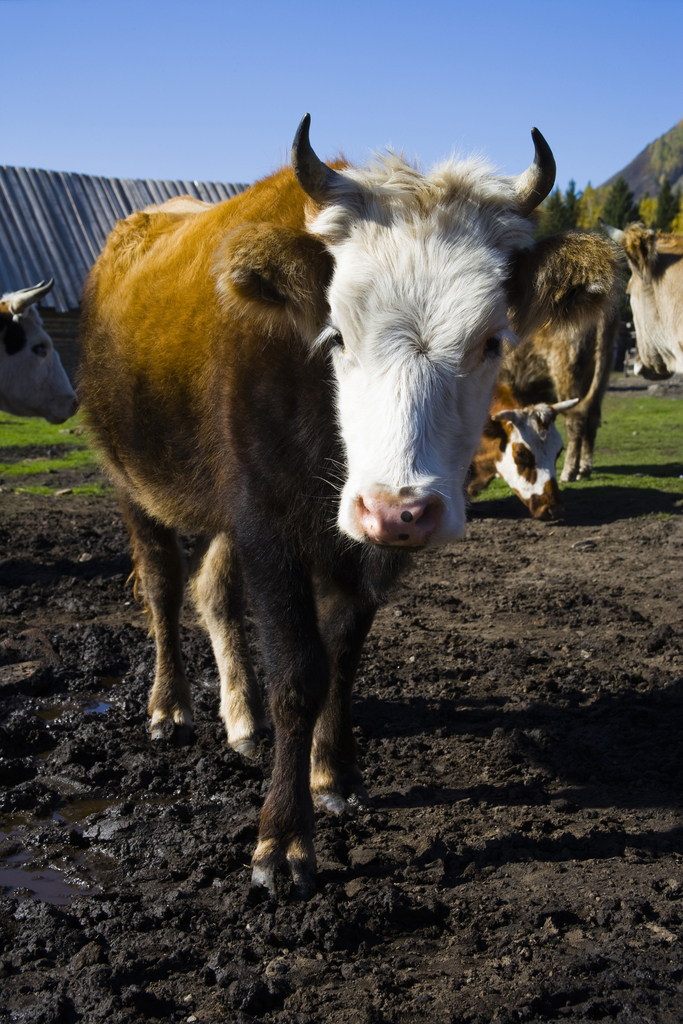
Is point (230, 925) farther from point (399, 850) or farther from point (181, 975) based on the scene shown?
point (399, 850)

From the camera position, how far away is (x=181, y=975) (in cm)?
214

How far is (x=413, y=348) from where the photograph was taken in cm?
230

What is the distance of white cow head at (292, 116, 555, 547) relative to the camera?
221cm

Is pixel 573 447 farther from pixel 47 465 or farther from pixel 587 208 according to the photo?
pixel 587 208

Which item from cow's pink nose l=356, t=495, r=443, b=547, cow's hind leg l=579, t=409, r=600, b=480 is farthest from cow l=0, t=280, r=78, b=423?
cow's pink nose l=356, t=495, r=443, b=547

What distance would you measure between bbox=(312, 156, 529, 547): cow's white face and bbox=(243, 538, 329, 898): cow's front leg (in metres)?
0.46

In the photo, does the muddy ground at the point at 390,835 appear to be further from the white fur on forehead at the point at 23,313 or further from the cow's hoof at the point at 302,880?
the white fur on forehead at the point at 23,313

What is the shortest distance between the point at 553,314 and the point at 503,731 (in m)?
1.78

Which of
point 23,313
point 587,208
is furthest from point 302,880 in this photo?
point 587,208

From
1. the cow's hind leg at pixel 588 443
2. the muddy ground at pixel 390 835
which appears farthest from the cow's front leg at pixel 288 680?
the cow's hind leg at pixel 588 443

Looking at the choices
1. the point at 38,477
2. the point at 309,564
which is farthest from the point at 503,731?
the point at 38,477

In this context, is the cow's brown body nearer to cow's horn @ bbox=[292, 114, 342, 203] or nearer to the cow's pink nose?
cow's horn @ bbox=[292, 114, 342, 203]

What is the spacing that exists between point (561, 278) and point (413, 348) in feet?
2.05

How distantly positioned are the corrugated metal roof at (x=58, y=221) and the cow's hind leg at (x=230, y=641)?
52.1 feet
